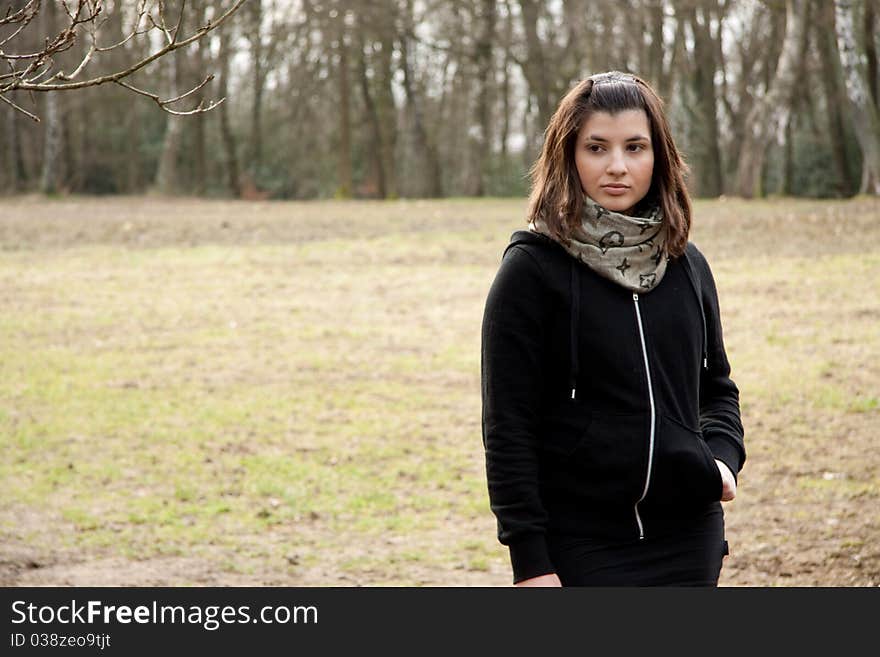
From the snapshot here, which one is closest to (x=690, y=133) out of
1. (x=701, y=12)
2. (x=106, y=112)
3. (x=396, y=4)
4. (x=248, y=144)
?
(x=701, y=12)

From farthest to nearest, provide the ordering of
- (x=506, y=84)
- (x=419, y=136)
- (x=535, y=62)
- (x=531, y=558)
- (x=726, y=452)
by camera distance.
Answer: (x=506, y=84)
(x=419, y=136)
(x=535, y=62)
(x=726, y=452)
(x=531, y=558)

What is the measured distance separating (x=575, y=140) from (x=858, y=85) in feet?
62.9

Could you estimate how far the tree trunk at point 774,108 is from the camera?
846 inches

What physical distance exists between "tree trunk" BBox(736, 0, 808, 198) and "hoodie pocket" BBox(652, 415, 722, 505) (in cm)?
2017

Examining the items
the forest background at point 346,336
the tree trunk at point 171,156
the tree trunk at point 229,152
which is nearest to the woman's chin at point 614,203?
the forest background at point 346,336

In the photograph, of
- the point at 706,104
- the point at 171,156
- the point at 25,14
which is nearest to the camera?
the point at 25,14

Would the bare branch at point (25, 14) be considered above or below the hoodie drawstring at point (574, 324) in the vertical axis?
above

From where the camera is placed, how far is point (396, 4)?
32.1m

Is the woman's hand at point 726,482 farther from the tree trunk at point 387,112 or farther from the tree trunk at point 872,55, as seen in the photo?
the tree trunk at point 387,112

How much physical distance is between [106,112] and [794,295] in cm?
3077

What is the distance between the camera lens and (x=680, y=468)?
2.63 metres

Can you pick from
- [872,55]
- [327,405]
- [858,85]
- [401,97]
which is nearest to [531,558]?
[327,405]

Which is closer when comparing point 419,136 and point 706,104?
point 706,104

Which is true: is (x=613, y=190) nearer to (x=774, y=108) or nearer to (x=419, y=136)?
(x=774, y=108)
